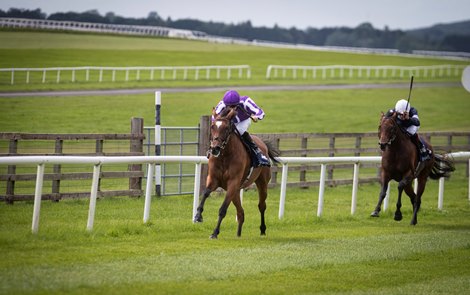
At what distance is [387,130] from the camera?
15305 mm

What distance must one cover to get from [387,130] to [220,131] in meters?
4.58

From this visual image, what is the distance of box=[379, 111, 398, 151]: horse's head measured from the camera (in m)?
15.2

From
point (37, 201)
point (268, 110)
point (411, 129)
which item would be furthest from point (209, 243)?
point (268, 110)

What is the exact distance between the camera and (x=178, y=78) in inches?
1742

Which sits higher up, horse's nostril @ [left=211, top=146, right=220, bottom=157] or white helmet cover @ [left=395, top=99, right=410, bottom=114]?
white helmet cover @ [left=395, top=99, right=410, bottom=114]

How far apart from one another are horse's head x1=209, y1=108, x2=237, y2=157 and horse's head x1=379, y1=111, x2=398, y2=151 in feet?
13.4

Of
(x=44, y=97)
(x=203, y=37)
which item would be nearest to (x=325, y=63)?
(x=203, y=37)

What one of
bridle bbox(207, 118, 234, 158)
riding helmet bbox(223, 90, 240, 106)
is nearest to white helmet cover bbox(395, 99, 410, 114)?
riding helmet bbox(223, 90, 240, 106)

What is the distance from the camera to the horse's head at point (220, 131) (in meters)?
11.5

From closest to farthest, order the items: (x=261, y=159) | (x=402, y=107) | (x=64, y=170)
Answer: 1. (x=261, y=159)
2. (x=402, y=107)
3. (x=64, y=170)

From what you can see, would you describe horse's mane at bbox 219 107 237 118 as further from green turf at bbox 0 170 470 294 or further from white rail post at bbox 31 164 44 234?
white rail post at bbox 31 164 44 234

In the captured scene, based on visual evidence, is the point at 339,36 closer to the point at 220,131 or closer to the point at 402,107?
the point at 402,107

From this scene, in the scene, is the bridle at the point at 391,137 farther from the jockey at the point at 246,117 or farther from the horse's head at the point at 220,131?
the horse's head at the point at 220,131

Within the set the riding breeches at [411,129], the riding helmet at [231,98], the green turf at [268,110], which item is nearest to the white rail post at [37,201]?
the riding helmet at [231,98]
